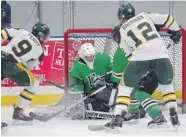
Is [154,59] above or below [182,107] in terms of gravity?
above

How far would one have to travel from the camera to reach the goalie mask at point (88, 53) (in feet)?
10.9

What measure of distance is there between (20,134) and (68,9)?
3.18 m

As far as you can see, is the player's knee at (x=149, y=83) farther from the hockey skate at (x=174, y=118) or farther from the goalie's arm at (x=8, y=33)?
the goalie's arm at (x=8, y=33)

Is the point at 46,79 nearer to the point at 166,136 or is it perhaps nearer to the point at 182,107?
the point at 182,107

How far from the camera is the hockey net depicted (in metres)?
3.64

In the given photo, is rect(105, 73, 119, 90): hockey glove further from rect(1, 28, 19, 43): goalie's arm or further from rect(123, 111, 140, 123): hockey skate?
rect(1, 28, 19, 43): goalie's arm

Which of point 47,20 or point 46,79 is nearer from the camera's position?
point 46,79

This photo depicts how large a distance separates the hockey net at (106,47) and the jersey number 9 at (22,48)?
71 cm

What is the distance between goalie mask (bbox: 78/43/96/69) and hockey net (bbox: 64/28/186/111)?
0.25 m

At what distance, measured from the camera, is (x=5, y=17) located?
3275 mm

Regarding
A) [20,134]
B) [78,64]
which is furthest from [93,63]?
[20,134]

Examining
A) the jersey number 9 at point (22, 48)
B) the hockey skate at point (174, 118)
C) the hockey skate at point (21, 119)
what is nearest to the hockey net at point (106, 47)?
the hockey skate at point (21, 119)

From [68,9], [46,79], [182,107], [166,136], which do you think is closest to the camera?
[166,136]

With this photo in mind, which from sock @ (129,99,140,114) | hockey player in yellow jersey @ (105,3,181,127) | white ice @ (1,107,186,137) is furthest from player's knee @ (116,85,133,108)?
sock @ (129,99,140,114)
